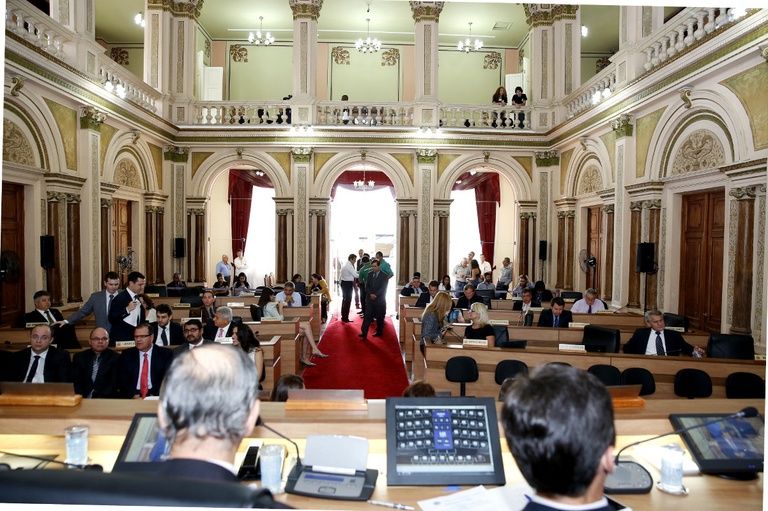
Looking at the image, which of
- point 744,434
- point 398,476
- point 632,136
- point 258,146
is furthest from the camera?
point 258,146

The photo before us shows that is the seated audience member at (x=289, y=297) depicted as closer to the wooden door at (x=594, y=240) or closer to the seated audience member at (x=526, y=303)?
the seated audience member at (x=526, y=303)

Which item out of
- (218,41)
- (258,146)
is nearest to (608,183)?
(258,146)

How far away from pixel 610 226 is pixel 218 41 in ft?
42.6

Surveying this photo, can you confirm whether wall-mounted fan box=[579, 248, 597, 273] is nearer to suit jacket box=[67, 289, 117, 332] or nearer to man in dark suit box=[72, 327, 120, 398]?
suit jacket box=[67, 289, 117, 332]

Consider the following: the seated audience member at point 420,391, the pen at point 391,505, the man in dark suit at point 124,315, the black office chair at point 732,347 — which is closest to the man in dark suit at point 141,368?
the man in dark suit at point 124,315

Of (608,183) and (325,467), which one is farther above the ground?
(608,183)

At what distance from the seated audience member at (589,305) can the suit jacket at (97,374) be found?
266 inches

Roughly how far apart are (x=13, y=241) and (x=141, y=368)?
4780mm

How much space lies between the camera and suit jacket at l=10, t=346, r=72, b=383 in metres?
4.80

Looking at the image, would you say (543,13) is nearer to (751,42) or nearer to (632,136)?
(632,136)

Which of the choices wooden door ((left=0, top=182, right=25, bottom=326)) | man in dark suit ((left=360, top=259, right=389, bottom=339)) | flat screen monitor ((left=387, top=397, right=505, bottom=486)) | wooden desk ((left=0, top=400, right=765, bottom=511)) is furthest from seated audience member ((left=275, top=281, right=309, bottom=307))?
flat screen monitor ((left=387, top=397, right=505, bottom=486))

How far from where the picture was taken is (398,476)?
2.37 m

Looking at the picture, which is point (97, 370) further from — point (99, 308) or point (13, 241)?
point (13, 241)

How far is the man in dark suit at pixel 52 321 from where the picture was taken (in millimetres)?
6609
